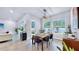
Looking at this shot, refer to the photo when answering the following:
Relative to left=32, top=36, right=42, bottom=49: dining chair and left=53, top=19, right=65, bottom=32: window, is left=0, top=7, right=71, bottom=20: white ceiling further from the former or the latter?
left=32, top=36, right=42, bottom=49: dining chair

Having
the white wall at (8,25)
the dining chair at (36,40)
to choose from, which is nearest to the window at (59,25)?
the dining chair at (36,40)

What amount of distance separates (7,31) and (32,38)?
61 centimetres

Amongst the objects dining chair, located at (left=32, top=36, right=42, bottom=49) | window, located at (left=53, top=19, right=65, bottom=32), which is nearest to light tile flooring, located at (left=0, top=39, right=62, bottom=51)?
dining chair, located at (left=32, top=36, right=42, bottom=49)

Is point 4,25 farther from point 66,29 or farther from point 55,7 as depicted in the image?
point 66,29

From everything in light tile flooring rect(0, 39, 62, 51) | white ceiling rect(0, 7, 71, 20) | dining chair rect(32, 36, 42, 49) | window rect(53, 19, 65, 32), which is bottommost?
light tile flooring rect(0, 39, 62, 51)

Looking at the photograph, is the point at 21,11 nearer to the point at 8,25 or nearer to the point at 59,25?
the point at 8,25

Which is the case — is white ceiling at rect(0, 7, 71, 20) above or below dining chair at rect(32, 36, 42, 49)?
above

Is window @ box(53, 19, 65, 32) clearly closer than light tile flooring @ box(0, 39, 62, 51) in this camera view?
No

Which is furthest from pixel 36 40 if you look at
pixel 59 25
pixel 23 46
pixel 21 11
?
pixel 21 11

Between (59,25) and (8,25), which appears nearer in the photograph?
(8,25)
